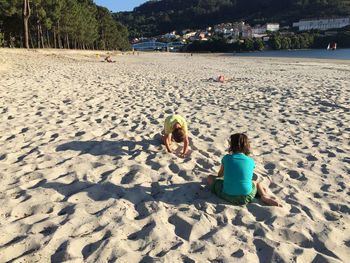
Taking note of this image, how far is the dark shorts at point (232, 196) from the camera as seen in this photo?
2881 millimetres

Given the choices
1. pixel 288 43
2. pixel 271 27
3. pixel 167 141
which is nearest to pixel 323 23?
pixel 271 27

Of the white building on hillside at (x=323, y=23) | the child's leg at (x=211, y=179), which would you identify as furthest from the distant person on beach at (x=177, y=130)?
the white building on hillside at (x=323, y=23)

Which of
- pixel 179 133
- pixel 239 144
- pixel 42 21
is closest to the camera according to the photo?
pixel 239 144

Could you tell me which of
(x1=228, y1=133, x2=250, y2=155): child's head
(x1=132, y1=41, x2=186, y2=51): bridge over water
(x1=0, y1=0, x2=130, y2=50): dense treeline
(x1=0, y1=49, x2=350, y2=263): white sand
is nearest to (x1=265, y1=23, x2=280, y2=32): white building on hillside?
(x1=132, y1=41, x2=186, y2=51): bridge over water

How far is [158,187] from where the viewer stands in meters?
3.26

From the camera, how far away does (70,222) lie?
8.21ft

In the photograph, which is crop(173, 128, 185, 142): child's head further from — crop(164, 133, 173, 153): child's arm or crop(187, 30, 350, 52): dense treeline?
crop(187, 30, 350, 52): dense treeline

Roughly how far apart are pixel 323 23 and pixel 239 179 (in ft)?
524

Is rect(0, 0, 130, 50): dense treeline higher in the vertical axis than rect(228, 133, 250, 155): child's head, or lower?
higher

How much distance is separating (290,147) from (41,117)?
17.6 ft

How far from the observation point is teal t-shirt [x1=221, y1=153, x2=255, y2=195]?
2.80 m

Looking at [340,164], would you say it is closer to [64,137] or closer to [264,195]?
[264,195]

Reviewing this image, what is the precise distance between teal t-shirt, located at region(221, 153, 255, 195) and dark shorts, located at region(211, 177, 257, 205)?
5 cm

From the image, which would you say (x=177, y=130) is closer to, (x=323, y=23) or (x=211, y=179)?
(x=211, y=179)
